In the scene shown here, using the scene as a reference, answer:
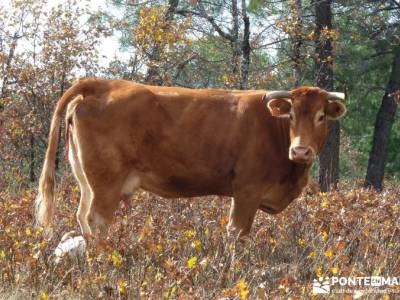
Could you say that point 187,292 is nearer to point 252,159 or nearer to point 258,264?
point 258,264

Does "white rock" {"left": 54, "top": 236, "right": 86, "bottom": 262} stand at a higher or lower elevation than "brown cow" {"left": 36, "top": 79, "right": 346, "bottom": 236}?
lower

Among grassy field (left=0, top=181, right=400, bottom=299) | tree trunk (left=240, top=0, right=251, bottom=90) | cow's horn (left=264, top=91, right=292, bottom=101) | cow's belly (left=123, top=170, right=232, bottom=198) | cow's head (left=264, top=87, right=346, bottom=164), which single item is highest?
tree trunk (left=240, top=0, right=251, bottom=90)

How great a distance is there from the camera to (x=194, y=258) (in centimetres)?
464

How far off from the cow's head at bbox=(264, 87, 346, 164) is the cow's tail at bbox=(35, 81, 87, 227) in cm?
191

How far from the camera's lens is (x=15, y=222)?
676cm

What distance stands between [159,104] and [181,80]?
1746cm

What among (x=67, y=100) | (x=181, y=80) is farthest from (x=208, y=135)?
(x=181, y=80)

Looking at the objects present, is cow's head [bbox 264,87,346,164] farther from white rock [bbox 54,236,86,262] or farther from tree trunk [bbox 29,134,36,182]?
tree trunk [bbox 29,134,36,182]

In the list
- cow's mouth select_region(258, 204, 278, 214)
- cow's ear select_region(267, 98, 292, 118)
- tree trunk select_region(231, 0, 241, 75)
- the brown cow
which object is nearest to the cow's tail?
the brown cow

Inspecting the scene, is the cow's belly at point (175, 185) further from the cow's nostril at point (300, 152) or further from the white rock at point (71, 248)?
the white rock at point (71, 248)

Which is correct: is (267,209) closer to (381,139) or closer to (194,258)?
(194,258)

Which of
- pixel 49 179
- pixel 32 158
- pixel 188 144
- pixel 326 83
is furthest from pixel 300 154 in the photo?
pixel 326 83

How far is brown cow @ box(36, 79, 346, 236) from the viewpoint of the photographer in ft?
23.8

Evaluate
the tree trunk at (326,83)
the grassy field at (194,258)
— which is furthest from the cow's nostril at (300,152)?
the tree trunk at (326,83)
